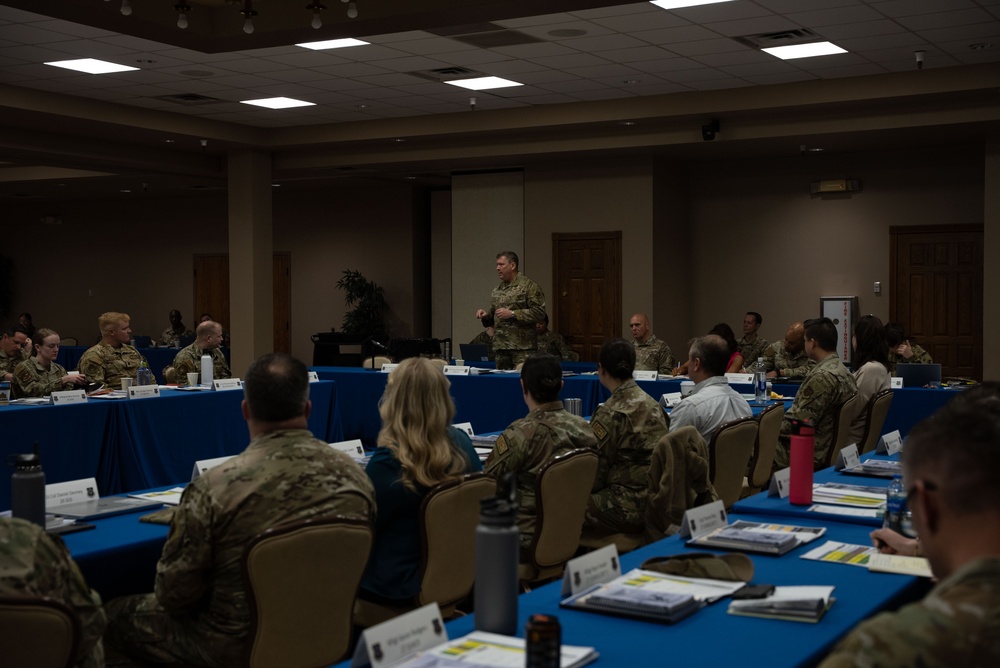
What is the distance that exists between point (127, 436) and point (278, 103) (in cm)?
500

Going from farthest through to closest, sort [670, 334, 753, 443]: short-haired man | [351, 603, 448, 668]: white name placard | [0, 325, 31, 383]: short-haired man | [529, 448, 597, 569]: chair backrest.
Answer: [0, 325, 31, 383]: short-haired man, [670, 334, 753, 443]: short-haired man, [529, 448, 597, 569]: chair backrest, [351, 603, 448, 668]: white name placard

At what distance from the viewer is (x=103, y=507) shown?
3564mm

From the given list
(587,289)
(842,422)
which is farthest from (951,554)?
(587,289)

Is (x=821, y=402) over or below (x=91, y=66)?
below

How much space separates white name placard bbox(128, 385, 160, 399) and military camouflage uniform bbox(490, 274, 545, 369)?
10.2ft

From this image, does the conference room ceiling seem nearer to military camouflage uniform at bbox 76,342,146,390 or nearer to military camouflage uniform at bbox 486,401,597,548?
military camouflage uniform at bbox 76,342,146,390

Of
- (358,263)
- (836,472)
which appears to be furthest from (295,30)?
A: (358,263)

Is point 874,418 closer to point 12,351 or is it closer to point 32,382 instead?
point 32,382

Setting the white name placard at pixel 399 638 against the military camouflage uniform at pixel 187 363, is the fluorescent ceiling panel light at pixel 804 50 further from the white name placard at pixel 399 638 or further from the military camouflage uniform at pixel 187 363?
the white name placard at pixel 399 638

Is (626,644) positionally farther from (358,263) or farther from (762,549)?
(358,263)

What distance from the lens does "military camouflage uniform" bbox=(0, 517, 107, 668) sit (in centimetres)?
211

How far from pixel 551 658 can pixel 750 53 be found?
8.10 m

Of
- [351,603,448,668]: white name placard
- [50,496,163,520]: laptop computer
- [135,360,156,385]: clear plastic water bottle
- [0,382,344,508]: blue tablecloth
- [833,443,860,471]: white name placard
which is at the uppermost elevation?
[135,360,156,385]: clear plastic water bottle

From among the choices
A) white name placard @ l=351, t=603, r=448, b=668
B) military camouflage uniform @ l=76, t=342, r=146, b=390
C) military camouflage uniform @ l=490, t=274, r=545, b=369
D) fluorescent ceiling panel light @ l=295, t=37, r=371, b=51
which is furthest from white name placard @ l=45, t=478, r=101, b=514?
military camouflage uniform @ l=490, t=274, r=545, b=369
